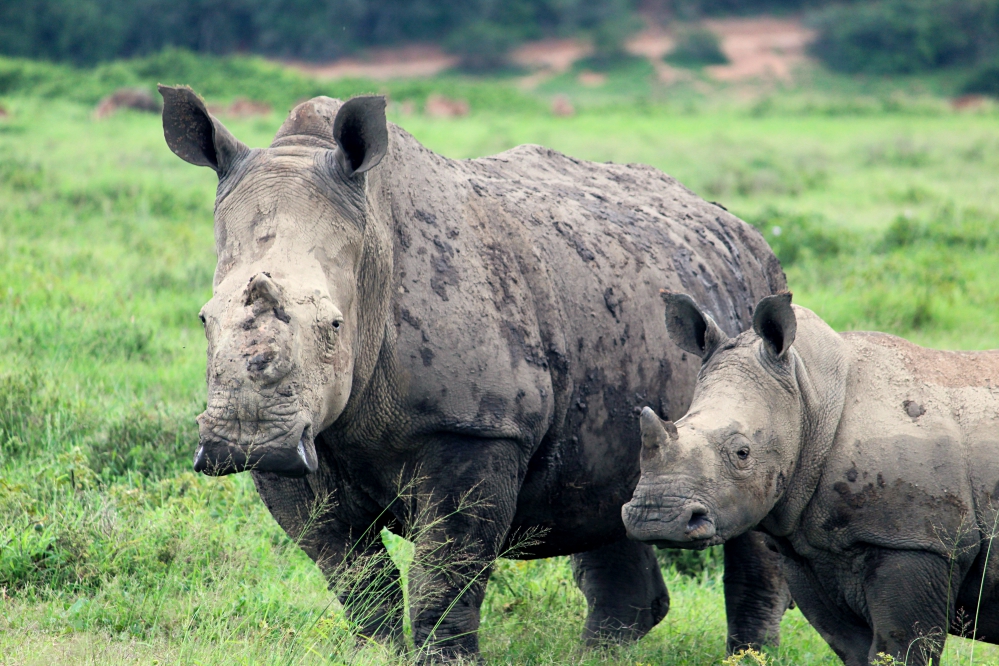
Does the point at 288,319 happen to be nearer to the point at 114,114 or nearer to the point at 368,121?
the point at 368,121

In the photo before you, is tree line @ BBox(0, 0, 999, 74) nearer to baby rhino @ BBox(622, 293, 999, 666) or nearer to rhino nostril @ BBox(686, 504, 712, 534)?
baby rhino @ BBox(622, 293, 999, 666)

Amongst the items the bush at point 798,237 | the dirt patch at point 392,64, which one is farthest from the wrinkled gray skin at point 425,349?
the dirt patch at point 392,64

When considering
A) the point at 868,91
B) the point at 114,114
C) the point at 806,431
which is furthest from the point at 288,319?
the point at 868,91

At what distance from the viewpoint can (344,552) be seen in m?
4.58

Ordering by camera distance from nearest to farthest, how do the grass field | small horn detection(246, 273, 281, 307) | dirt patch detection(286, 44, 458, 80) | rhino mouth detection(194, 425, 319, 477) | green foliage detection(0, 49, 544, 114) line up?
rhino mouth detection(194, 425, 319, 477)
small horn detection(246, 273, 281, 307)
the grass field
green foliage detection(0, 49, 544, 114)
dirt patch detection(286, 44, 458, 80)

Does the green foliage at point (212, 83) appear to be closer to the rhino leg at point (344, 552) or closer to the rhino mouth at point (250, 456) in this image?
the rhino leg at point (344, 552)

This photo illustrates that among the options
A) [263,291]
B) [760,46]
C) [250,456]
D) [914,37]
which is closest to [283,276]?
[263,291]

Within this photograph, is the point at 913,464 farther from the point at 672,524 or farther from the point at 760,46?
the point at 760,46

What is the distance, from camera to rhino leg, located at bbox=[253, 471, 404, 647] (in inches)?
176

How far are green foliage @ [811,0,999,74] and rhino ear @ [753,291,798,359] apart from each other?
1642 inches

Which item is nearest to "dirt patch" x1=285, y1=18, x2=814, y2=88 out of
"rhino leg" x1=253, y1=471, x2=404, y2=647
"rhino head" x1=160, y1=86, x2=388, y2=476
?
"rhino leg" x1=253, y1=471, x2=404, y2=647

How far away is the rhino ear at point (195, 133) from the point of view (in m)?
4.09

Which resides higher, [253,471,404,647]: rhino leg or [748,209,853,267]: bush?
[253,471,404,647]: rhino leg

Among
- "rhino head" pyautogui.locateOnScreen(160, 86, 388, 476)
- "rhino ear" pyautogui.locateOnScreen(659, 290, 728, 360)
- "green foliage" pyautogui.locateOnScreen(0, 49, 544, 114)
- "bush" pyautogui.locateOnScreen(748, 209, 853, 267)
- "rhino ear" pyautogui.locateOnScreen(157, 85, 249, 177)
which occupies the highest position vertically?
"rhino ear" pyautogui.locateOnScreen(157, 85, 249, 177)
